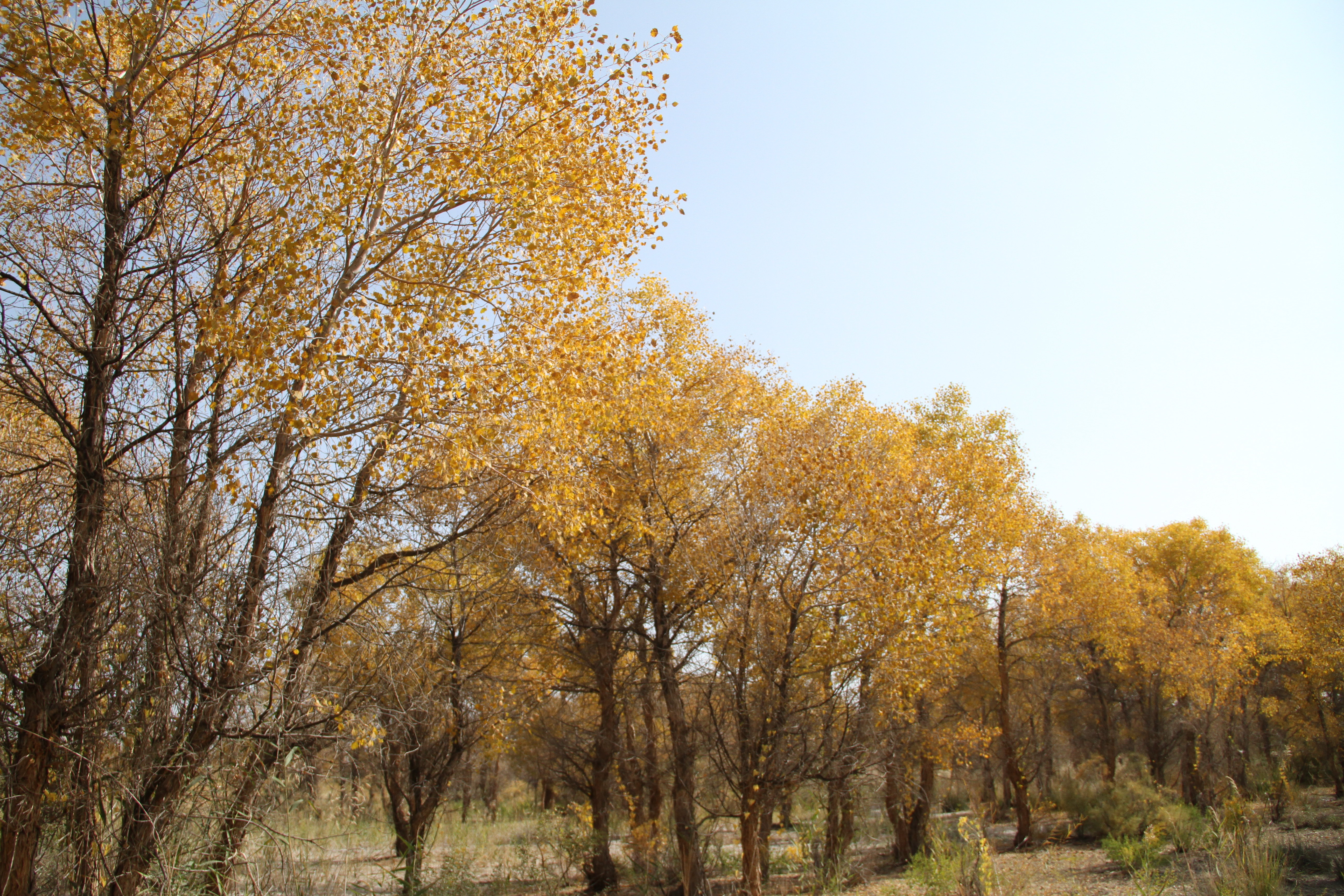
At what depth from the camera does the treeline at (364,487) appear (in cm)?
496

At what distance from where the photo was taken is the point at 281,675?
5.55 m

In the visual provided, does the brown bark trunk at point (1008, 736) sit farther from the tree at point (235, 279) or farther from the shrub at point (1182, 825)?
the tree at point (235, 279)

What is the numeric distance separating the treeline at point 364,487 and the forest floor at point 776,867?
2.20 ft

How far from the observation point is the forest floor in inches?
283

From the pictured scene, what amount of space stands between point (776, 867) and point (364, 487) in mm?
12851

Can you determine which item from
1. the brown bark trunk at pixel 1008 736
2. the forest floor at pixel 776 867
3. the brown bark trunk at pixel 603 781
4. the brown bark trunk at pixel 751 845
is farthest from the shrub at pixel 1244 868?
the brown bark trunk at pixel 603 781

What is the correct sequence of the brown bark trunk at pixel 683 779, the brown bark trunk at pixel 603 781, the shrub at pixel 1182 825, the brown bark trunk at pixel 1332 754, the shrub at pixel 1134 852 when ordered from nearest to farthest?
the brown bark trunk at pixel 683 779 < the shrub at pixel 1134 852 < the brown bark trunk at pixel 603 781 < the shrub at pixel 1182 825 < the brown bark trunk at pixel 1332 754

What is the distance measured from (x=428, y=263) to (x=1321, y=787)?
110 feet

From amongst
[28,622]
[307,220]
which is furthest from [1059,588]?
[28,622]

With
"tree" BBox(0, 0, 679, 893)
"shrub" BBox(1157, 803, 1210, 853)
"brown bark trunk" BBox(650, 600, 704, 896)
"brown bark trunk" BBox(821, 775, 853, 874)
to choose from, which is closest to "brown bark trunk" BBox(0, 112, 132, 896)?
"tree" BBox(0, 0, 679, 893)

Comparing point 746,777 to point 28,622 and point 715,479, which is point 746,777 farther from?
point 28,622

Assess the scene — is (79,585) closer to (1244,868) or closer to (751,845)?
(751,845)

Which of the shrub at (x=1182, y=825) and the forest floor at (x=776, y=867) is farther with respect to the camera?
the shrub at (x=1182, y=825)

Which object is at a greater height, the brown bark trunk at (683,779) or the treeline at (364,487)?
the treeline at (364,487)
